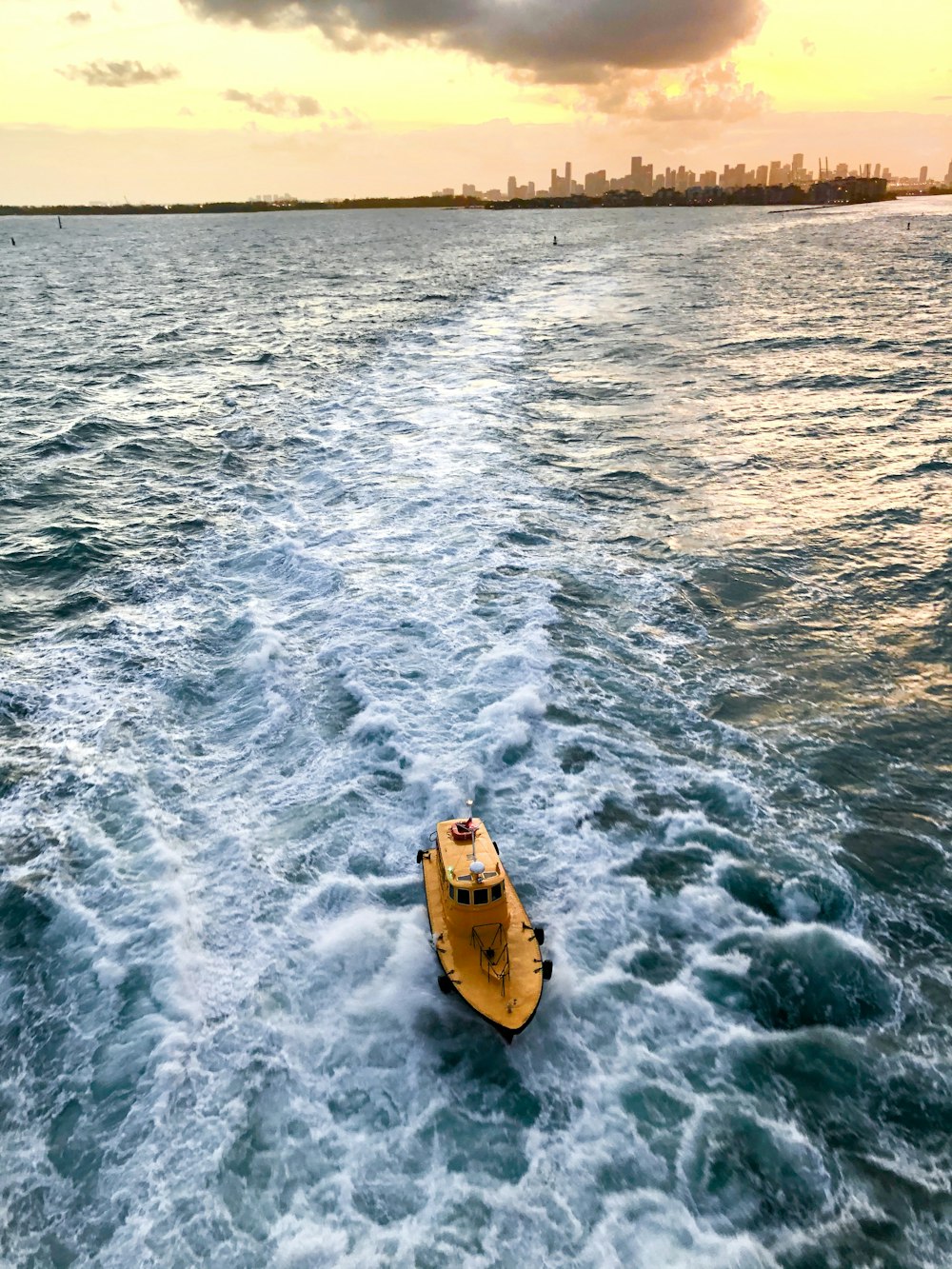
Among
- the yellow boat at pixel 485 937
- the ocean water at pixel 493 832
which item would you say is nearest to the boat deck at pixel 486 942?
the yellow boat at pixel 485 937

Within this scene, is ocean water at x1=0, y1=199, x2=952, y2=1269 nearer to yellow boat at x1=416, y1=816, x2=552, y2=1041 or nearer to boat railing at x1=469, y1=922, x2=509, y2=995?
yellow boat at x1=416, y1=816, x2=552, y2=1041

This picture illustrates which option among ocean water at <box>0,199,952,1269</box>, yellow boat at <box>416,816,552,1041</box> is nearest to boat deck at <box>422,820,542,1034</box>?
yellow boat at <box>416,816,552,1041</box>

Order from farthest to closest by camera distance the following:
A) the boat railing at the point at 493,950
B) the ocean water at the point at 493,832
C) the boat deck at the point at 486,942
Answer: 1. the boat railing at the point at 493,950
2. the boat deck at the point at 486,942
3. the ocean water at the point at 493,832

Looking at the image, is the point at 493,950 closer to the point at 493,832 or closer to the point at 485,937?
the point at 485,937

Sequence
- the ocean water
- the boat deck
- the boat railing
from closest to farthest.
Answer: the ocean water < the boat deck < the boat railing

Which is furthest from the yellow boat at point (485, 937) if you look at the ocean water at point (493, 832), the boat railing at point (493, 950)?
the ocean water at point (493, 832)

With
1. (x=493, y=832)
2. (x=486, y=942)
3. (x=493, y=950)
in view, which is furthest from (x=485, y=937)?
(x=493, y=832)

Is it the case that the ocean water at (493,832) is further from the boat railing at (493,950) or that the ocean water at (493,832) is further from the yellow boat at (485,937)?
the boat railing at (493,950)

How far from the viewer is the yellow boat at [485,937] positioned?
14.1m

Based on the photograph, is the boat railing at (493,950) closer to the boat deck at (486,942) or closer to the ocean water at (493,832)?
the boat deck at (486,942)

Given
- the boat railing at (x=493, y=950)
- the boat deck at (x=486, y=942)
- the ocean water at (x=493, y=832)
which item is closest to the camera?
the ocean water at (x=493, y=832)

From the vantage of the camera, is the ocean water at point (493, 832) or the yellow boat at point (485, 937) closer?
the ocean water at point (493, 832)

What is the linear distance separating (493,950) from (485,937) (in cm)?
31

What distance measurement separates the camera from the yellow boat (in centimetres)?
1406
